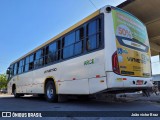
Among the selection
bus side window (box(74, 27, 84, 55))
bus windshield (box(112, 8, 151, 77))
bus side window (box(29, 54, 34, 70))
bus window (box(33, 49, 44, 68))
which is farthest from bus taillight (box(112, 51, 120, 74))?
bus side window (box(29, 54, 34, 70))

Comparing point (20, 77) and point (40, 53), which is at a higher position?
point (40, 53)

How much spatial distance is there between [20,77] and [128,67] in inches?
409

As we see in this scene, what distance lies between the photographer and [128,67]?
7.82 meters

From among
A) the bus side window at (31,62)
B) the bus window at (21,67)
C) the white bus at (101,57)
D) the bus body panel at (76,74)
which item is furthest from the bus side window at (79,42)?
the bus window at (21,67)

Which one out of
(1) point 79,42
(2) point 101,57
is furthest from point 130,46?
(1) point 79,42

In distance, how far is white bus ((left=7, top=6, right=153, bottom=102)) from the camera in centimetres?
747

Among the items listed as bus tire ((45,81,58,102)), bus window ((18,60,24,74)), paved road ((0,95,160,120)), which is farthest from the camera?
bus window ((18,60,24,74))

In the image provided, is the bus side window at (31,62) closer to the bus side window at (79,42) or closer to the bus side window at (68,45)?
the bus side window at (68,45)

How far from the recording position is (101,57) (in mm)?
7566

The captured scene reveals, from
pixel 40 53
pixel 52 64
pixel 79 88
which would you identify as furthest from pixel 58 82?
pixel 40 53

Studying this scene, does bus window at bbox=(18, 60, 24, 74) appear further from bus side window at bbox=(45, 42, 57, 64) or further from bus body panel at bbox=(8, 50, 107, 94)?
bus side window at bbox=(45, 42, 57, 64)

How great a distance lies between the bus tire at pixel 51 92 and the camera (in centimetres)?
1060

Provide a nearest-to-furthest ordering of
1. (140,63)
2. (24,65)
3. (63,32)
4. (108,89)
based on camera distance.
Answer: (108,89)
(140,63)
(63,32)
(24,65)

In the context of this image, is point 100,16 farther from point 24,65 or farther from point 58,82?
point 24,65
